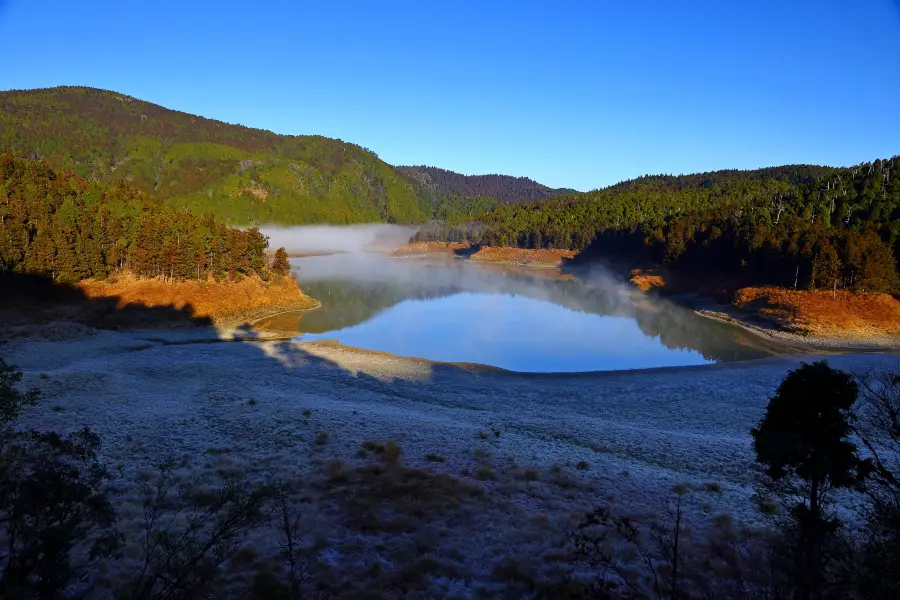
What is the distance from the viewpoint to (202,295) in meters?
47.7

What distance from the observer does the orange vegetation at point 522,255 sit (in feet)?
407

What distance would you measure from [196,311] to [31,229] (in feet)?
55.2

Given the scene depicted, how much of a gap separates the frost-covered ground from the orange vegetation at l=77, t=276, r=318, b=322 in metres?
11.1

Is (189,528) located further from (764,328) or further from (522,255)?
(522,255)

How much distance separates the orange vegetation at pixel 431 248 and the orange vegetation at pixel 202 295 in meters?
97.5

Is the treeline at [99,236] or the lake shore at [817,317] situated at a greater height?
the treeline at [99,236]

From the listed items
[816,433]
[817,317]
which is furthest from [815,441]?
[817,317]

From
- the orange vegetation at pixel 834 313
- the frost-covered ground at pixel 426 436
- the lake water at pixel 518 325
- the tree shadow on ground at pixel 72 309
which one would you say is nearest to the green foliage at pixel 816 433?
the frost-covered ground at pixel 426 436

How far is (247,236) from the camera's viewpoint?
195ft

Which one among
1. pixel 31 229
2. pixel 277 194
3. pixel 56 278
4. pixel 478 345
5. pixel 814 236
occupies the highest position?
pixel 277 194

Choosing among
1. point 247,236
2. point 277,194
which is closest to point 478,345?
point 247,236

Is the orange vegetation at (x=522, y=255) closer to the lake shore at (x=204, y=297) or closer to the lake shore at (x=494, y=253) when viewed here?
the lake shore at (x=494, y=253)

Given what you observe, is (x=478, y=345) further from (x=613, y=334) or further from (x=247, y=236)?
(x=247, y=236)

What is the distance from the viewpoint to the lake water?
3788 cm
